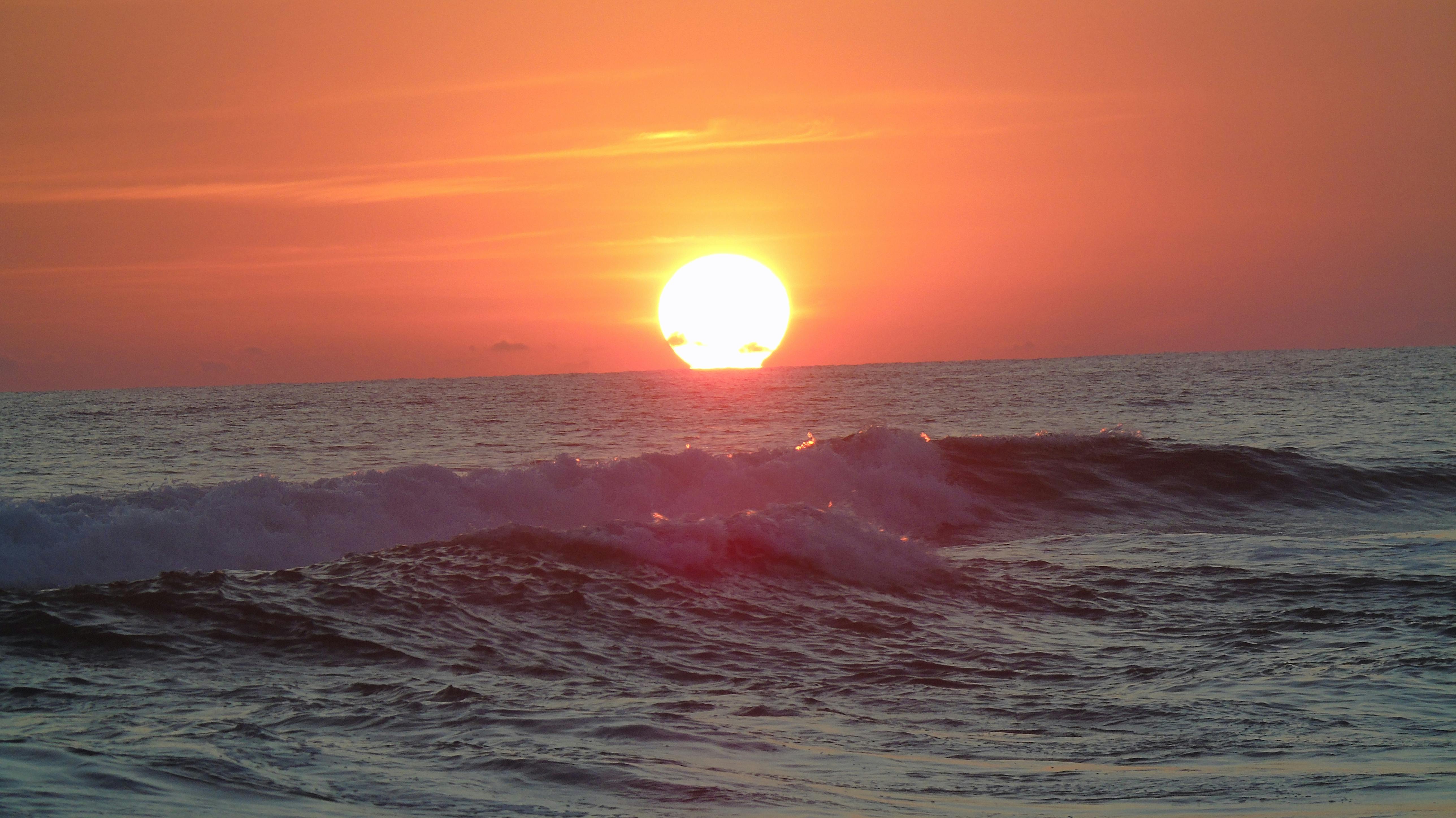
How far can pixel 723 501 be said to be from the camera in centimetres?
2247

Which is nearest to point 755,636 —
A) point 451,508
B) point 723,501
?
point 451,508

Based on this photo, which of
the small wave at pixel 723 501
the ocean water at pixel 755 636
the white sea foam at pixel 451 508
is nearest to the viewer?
the ocean water at pixel 755 636

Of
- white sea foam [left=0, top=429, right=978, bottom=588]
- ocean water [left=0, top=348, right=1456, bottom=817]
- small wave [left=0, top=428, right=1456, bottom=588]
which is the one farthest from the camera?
small wave [left=0, top=428, right=1456, bottom=588]

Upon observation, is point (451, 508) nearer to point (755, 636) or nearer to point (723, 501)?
point (723, 501)

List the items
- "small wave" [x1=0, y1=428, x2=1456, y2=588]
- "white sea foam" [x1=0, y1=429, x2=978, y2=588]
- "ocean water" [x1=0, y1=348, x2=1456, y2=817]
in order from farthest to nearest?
"small wave" [x1=0, y1=428, x2=1456, y2=588]
"white sea foam" [x1=0, y1=429, x2=978, y2=588]
"ocean water" [x1=0, y1=348, x2=1456, y2=817]

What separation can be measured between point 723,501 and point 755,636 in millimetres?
10717

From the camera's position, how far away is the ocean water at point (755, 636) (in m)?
6.62

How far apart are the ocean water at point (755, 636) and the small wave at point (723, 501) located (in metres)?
0.08

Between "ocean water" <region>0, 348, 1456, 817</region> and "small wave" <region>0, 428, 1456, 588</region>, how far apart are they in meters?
0.08

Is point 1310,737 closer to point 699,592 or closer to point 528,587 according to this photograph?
point 699,592

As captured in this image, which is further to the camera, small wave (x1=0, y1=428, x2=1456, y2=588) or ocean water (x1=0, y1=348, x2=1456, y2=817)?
small wave (x1=0, y1=428, x2=1456, y2=588)

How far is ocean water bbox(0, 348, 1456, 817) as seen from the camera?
6.62m

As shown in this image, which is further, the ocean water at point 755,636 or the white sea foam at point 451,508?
the white sea foam at point 451,508

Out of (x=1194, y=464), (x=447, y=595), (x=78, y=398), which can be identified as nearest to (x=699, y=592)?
(x=447, y=595)
